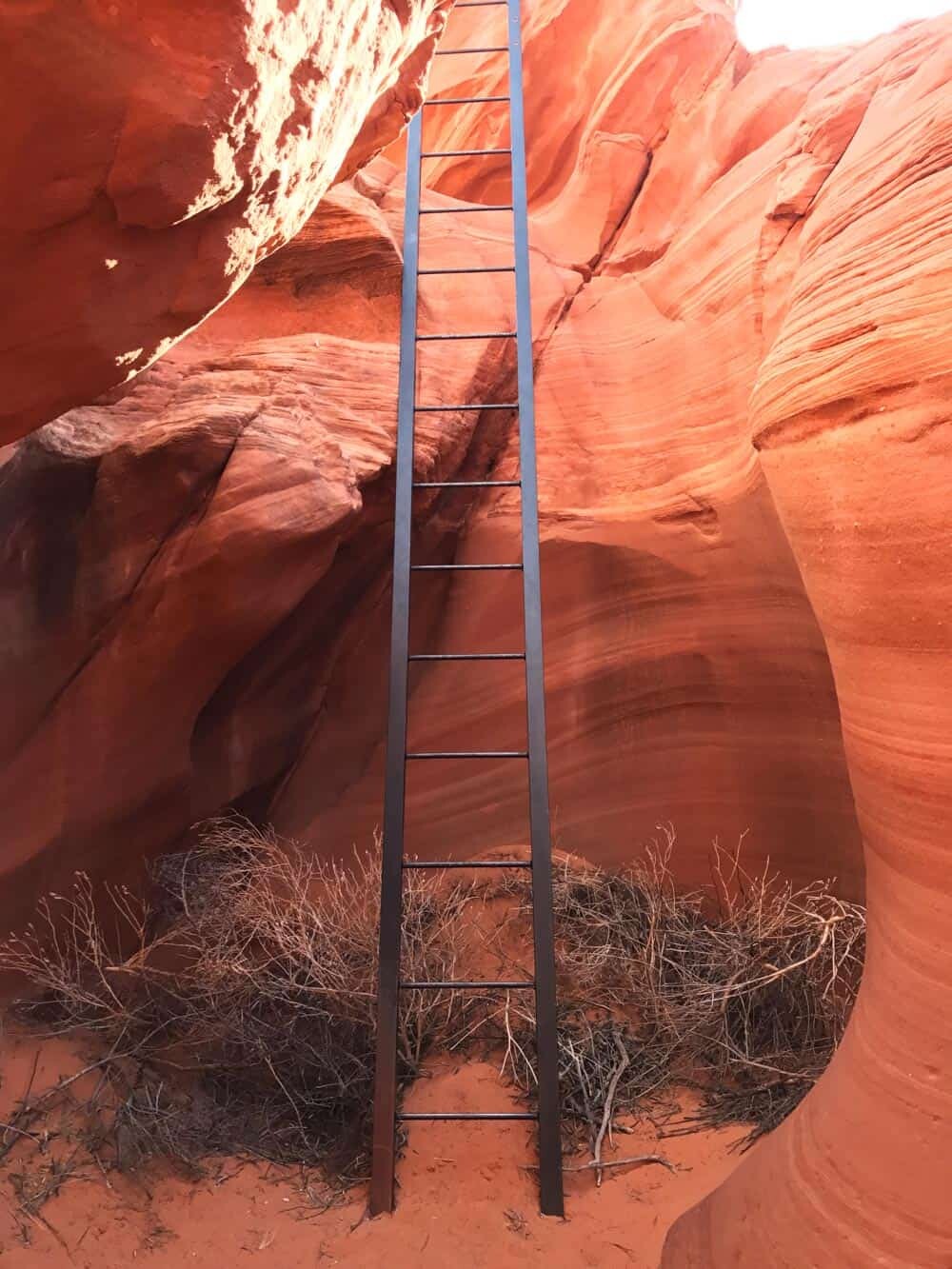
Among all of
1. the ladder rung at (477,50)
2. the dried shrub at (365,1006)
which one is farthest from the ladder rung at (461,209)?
the dried shrub at (365,1006)

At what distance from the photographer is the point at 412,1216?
3.34 meters

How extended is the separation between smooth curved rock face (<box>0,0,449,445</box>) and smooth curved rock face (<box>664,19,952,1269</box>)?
1488 millimetres

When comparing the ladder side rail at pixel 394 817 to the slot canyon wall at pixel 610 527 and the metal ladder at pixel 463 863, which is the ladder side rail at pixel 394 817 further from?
the slot canyon wall at pixel 610 527

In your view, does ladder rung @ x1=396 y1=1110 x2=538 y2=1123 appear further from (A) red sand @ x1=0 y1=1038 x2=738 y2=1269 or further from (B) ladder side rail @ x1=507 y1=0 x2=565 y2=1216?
(A) red sand @ x1=0 y1=1038 x2=738 y2=1269

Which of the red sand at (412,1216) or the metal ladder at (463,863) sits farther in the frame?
the metal ladder at (463,863)

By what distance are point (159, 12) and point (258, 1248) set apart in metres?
3.40

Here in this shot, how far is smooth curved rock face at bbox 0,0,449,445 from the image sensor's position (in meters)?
1.72

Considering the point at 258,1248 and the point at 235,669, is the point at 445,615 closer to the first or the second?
→ the point at 235,669

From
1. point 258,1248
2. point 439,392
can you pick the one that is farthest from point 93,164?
point 439,392

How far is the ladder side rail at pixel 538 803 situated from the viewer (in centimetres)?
337

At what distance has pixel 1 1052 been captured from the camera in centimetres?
410

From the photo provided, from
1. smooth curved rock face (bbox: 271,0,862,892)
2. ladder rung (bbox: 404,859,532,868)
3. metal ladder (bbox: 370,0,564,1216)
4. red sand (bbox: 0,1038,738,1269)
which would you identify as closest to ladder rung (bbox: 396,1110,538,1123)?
metal ladder (bbox: 370,0,564,1216)

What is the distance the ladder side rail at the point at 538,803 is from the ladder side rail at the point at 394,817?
47cm

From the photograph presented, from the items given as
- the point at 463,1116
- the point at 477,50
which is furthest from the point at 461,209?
the point at 463,1116
